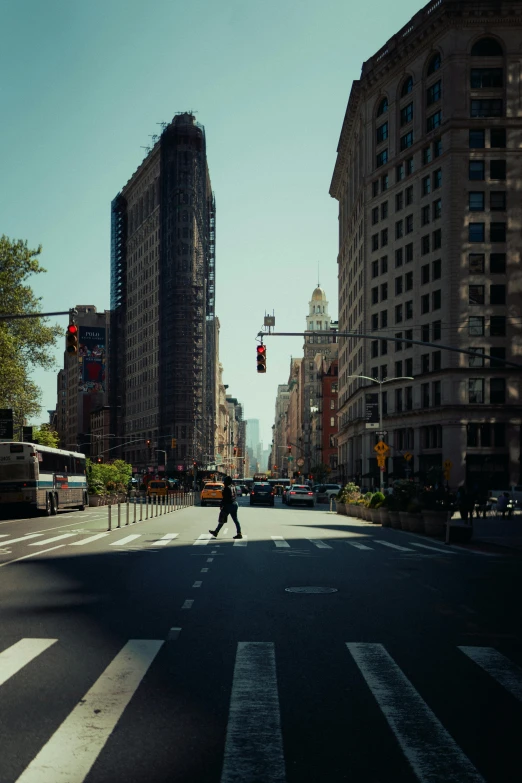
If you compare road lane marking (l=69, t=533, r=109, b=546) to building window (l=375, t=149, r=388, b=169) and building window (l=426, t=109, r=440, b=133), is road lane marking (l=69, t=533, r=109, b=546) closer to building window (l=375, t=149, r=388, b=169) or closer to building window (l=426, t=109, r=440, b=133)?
building window (l=426, t=109, r=440, b=133)

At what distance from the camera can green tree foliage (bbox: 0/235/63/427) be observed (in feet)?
159

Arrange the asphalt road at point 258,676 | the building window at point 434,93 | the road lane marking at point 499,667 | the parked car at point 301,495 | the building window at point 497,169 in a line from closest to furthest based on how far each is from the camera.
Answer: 1. the asphalt road at point 258,676
2. the road lane marking at point 499,667
3. the parked car at point 301,495
4. the building window at point 497,169
5. the building window at point 434,93

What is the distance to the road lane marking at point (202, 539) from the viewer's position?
943 inches

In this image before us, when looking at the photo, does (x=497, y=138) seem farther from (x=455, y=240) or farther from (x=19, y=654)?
(x=19, y=654)

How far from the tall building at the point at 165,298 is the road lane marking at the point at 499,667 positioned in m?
116

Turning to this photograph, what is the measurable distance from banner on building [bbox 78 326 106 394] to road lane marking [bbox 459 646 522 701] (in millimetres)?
149637

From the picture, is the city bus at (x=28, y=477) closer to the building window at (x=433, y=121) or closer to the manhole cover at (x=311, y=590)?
the manhole cover at (x=311, y=590)

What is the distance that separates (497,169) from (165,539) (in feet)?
191

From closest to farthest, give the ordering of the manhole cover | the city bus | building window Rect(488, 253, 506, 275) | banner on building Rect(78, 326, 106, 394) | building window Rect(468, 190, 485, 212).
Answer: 1. the manhole cover
2. the city bus
3. building window Rect(488, 253, 506, 275)
4. building window Rect(468, 190, 485, 212)
5. banner on building Rect(78, 326, 106, 394)

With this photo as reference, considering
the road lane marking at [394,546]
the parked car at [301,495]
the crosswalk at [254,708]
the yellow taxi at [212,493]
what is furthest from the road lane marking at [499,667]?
the parked car at [301,495]

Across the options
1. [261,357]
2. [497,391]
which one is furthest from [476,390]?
[261,357]

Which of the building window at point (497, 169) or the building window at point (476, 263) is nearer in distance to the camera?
the building window at point (476, 263)

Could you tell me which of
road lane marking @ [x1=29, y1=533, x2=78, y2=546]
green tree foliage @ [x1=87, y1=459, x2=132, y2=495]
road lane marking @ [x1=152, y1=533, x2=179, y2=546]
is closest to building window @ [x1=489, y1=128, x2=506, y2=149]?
green tree foliage @ [x1=87, y1=459, x2=132, y2=495]

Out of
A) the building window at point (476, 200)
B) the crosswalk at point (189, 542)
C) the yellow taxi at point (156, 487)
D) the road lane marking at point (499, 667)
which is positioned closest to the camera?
the road lane marking at point (499, 667)
